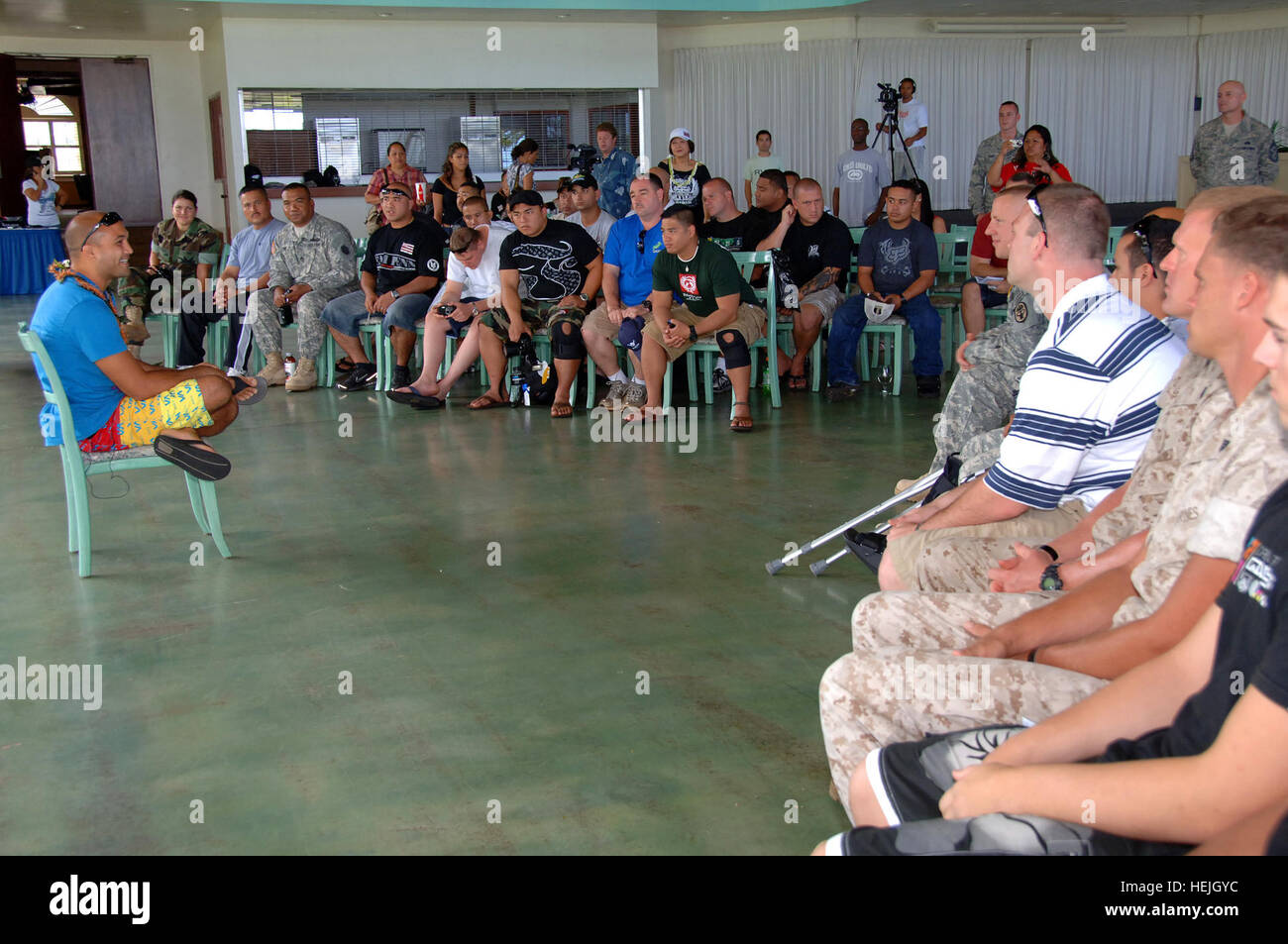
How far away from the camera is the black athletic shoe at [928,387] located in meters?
6.56

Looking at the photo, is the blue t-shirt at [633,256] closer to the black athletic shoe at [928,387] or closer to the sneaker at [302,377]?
the black athletic shoe at [928,387]

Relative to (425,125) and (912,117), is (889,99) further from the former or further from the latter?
(425,125)

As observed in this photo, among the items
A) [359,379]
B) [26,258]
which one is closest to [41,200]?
[26,258]

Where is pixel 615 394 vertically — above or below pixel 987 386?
below

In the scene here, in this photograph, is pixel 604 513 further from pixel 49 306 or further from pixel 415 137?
pixel 415 137

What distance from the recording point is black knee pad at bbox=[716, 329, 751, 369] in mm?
6039

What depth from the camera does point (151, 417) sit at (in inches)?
152

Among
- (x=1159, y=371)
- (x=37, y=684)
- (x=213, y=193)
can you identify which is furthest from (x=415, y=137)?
(x=1159, y=371)

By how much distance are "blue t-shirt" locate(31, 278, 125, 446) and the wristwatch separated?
9.64 ft

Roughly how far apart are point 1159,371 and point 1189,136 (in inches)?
529

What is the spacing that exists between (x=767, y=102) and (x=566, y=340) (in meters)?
7.87

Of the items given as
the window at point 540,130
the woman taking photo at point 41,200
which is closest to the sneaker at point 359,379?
the window at point 540,130

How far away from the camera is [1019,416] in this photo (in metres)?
2.38

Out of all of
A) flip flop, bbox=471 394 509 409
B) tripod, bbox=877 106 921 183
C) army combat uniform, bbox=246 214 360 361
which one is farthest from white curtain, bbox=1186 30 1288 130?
army combat uniform, bbox=246 214 360 361
